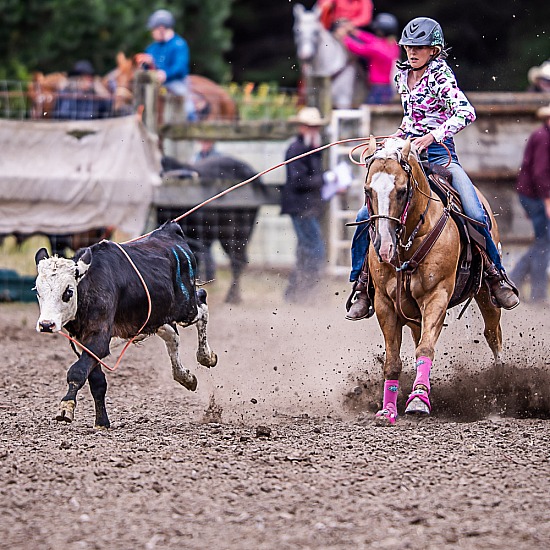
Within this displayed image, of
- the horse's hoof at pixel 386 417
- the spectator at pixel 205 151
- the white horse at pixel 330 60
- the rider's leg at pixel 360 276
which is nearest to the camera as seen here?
the horse's hoof at pixel 386 417

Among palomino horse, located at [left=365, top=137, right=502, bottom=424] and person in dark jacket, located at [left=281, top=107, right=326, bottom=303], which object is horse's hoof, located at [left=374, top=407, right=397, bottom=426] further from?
person in dark jacket, located at [left=281, top=107, right=326, bottom=303]

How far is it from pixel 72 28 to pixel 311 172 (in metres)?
9.45

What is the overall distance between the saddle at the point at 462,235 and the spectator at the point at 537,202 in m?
5.68

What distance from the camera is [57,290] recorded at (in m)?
6.59

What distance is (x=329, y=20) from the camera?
18.1m

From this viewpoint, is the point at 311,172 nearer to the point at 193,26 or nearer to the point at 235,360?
the point at 235,360

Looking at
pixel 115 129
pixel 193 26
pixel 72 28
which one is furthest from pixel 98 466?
pixel 193 26

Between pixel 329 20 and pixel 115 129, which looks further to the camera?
pixel 329 20

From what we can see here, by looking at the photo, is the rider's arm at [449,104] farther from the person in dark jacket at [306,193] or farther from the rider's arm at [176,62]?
the rider's arm at [176,62]

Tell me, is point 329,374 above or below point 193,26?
below

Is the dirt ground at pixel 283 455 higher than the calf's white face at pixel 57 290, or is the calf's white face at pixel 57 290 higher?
the calf's white face at pixel 57 290

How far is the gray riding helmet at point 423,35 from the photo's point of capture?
7.31m

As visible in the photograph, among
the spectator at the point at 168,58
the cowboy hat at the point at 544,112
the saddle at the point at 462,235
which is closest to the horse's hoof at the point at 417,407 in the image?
the saddle at the point at 462,235

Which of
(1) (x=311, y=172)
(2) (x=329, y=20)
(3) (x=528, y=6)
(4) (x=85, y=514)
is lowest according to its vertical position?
(4) (x=85, y=514)
